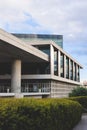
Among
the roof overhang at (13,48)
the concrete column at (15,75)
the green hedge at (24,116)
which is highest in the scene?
the roof overhang at (13,48)

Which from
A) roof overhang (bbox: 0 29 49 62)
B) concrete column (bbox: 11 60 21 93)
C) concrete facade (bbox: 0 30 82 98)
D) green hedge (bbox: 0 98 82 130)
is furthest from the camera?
concrete facade (bbox: 0 30 82 98)

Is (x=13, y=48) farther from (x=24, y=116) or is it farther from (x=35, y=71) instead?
(x=24, y=116)

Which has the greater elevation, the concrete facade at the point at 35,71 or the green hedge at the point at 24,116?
the concrete facade at the point at 35,71

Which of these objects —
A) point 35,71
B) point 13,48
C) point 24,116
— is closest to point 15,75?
point 35,71

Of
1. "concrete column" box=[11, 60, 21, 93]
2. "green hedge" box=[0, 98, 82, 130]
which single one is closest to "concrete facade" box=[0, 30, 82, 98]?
"concrete column" box=[11, 60, 21, 93]

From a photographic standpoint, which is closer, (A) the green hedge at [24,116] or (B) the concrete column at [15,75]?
(A) the green hedge at [24,116]

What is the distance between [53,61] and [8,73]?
25.8ft

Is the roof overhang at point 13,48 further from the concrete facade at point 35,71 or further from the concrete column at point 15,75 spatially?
the concrete column at point 15,75

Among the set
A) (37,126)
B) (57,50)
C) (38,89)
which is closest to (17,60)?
(38,89)

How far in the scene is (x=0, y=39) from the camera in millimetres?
38531

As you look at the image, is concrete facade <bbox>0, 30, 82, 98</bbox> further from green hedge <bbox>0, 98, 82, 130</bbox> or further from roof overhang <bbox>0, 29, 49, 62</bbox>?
green hedge <bbox>0, 98, 82, 130</bbox>

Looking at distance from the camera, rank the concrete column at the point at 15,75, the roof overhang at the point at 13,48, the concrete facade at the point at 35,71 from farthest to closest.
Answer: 1. the concrete facade at the point at 35,71
2. the concrete column at the point at 15,75
3. the roof overhang at the point at 13,48

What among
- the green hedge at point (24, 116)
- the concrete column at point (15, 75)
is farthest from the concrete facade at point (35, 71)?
the green hedge at point (24, 116)

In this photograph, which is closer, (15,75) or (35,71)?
(15,75)
